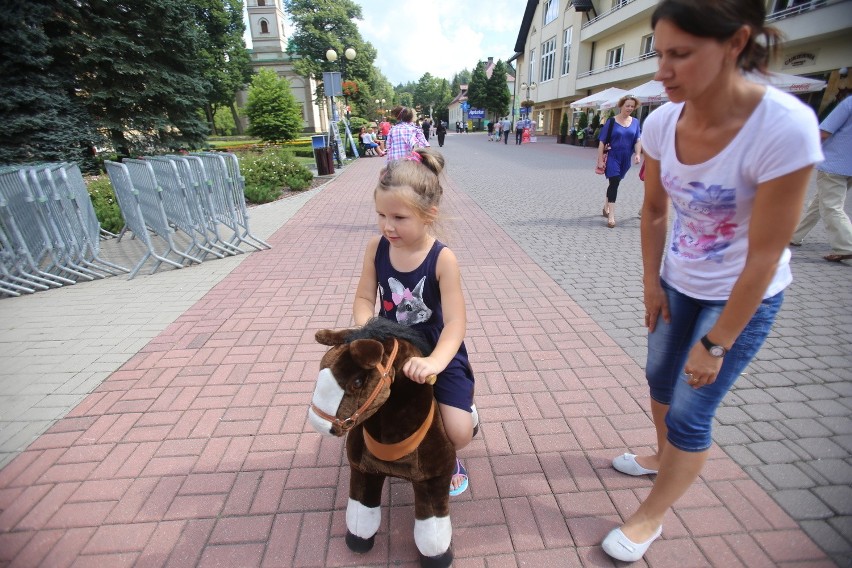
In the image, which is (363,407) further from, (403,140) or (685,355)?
(403,140)

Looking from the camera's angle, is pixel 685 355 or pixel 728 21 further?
pixel 685 355

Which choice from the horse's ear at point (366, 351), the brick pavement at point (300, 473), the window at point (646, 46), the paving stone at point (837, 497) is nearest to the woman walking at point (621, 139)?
the brick pavement at point (300, 473)

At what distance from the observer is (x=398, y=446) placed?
1605mm

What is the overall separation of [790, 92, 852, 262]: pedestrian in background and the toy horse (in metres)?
5.71

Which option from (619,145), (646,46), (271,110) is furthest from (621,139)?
(271,110)

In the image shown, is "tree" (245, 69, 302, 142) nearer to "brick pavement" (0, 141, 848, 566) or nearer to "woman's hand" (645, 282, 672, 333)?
"brick pavement" (0, 141, 848, 566)

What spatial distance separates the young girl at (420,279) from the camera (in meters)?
1.77

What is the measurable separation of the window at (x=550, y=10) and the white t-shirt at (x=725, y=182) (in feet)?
127

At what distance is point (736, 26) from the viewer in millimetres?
1210

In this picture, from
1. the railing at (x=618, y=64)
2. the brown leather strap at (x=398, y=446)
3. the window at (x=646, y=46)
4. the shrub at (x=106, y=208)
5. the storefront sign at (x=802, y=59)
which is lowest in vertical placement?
the shrub at (x=106, y=208)

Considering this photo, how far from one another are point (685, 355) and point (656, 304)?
0.25 metres

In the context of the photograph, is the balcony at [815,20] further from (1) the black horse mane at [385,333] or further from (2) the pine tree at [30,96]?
(2) the pine tree at [30,96]

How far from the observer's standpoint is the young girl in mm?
1771

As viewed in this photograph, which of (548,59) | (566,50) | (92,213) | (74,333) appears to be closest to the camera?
(74,333)
